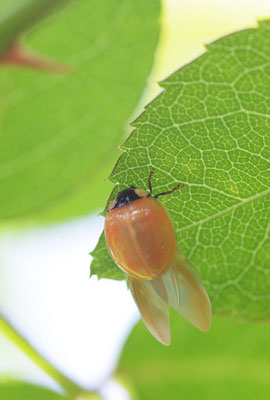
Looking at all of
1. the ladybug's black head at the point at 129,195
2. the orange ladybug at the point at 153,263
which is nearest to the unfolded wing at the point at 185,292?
the orange ladybug at the point at 153,263

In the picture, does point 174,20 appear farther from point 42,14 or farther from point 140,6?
point 42,14

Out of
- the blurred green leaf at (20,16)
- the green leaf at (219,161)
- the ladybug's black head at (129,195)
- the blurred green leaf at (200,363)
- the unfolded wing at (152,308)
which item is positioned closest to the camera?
the blurred green leaf at (20,16)

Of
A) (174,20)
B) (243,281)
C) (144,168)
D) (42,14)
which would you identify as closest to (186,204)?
(144,168)

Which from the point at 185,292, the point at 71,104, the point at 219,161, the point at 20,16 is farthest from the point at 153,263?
the point at 20,16

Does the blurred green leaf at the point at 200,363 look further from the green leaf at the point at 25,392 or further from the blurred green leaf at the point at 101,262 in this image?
the blurred green leaf at the point at 101,262

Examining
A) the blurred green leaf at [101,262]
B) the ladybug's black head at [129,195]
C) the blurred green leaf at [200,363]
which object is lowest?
the blurred green leaf at [200,363]

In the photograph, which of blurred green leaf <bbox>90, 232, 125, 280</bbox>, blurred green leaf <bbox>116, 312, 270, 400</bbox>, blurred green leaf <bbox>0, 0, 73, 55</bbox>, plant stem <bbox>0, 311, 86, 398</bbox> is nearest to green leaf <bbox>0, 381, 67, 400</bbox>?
plant stem <bbox>0, 311, 86, 398</bbox>
